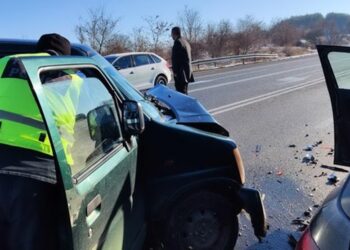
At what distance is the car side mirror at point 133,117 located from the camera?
9.43ft

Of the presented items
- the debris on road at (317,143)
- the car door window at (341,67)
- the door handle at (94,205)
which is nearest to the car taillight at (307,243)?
the door handle at (94,205)

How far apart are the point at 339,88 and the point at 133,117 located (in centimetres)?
229

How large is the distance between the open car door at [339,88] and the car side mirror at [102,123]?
218 cm

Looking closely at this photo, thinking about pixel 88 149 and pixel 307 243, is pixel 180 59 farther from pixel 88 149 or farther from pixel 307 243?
pixel 307 243

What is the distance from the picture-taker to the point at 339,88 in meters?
4.24

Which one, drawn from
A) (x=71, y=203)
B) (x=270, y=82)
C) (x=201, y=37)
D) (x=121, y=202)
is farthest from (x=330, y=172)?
(x=201, y=37)

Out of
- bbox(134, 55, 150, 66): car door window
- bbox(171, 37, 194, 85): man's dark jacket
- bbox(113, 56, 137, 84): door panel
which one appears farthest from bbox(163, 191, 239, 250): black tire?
bbox(134, 55, 150, 66): car door window

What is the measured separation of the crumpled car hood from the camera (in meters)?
3.78

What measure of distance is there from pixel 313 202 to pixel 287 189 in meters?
0.51

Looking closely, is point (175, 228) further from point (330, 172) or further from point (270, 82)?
point (270, 82)

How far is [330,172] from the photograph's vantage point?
20.1 ft

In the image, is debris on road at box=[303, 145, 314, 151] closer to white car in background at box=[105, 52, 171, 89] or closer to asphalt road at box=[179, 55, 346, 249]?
asphalt road at box=[179, 55, 346, 249]

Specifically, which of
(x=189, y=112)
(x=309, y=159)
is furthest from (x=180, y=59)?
(x=189, y=112)

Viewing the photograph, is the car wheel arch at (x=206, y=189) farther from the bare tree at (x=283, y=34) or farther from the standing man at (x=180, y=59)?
the bare tree at (x=283, y=34)
